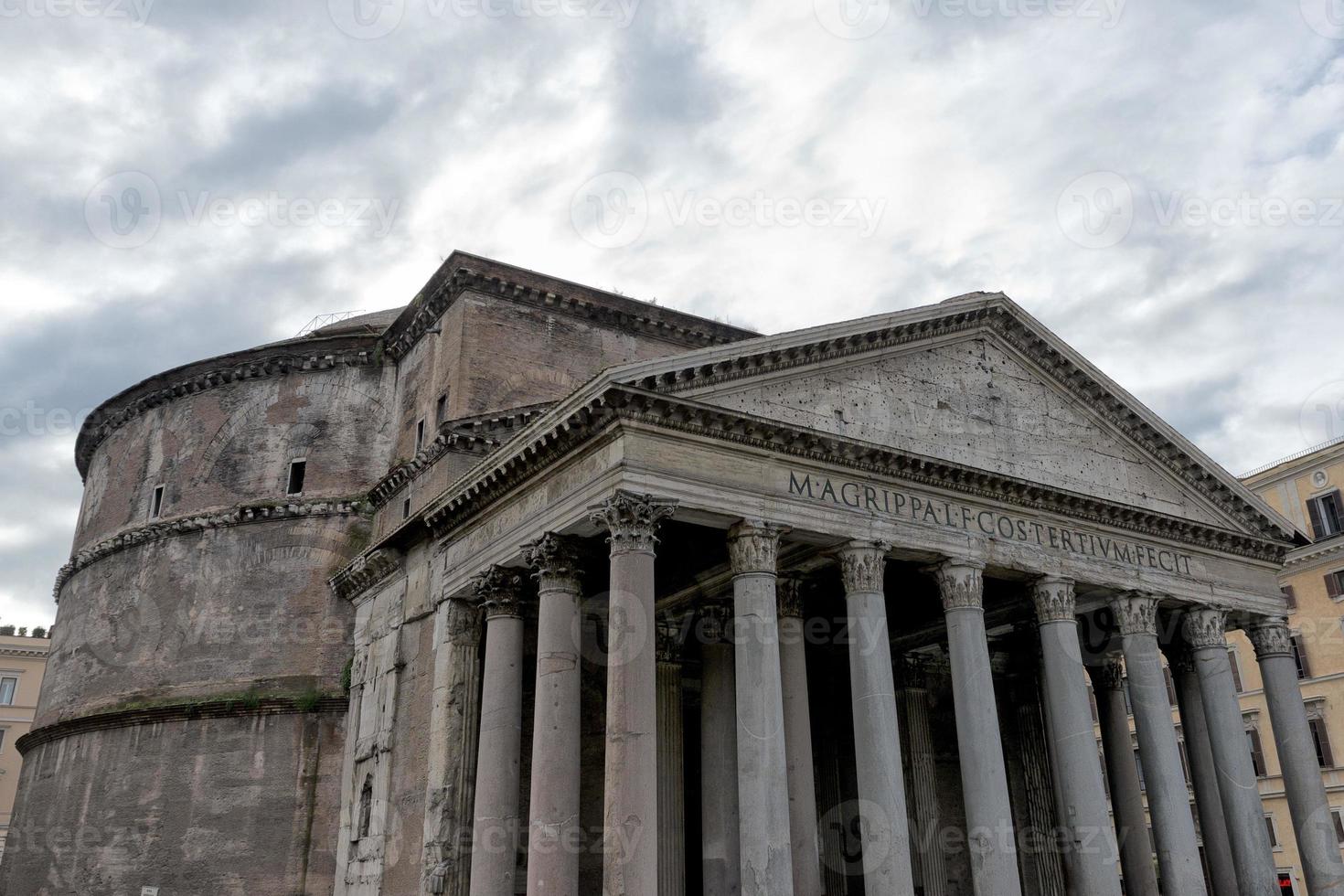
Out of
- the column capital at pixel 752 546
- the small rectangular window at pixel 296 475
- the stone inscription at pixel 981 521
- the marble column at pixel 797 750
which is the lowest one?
the marble column at pixel 797 750

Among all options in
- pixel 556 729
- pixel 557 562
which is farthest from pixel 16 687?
pixel 556 729

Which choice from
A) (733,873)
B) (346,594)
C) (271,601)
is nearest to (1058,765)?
(733,873)

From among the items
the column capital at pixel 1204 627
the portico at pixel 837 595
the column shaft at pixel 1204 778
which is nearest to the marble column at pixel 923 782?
the portico at pixel 837 595

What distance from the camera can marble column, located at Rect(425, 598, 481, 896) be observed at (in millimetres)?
14117

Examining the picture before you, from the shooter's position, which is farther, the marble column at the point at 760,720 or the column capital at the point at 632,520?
the column capital at the point at 632,520

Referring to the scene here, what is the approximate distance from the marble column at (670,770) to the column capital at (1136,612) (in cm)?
636

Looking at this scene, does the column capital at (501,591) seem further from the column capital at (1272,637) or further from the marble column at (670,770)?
the column capital at (1272,637)

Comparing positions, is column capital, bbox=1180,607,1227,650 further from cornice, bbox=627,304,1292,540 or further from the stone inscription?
cornice, bbox=627,304,1292,540

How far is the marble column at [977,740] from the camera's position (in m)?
12.6

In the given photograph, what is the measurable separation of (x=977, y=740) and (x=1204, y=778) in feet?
21.2

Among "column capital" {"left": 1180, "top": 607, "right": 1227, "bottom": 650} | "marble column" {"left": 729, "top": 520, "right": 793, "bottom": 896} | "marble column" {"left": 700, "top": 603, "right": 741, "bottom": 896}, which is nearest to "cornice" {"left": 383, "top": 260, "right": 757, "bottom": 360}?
"marble column" {"left": 700, "top": 603, "right": 741, "bottom": 896}

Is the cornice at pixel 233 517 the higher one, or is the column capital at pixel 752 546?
the cornice at pixel 233 517

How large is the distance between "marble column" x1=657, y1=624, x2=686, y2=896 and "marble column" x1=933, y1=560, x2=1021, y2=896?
3.88 m

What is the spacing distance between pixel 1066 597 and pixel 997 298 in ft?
14.2
